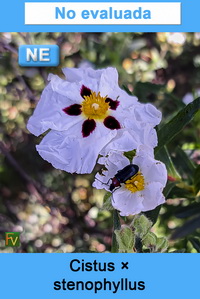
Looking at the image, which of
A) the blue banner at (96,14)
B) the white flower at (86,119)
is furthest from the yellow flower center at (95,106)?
the blue banner at (96,14)

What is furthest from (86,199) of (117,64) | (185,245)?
(117,64)

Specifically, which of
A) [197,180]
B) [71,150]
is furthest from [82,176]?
[71,150]

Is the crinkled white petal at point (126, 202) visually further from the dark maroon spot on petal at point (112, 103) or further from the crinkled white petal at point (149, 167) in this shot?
the dark maroon spot on petal at point (112, 103)

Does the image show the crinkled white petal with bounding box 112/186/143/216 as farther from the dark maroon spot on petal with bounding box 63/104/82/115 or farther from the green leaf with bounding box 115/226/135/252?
the dark maroon spot on petal with bounding box 63/104/82/115

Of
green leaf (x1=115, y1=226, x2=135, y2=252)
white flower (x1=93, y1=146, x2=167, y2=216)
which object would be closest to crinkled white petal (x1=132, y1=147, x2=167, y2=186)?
white flower (x1=93, y1=146, x2=167, y2=216)

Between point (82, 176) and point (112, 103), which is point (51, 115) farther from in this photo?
point (82, 176)

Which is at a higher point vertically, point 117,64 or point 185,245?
point 117,64

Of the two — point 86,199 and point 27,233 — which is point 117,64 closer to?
point 86,199
